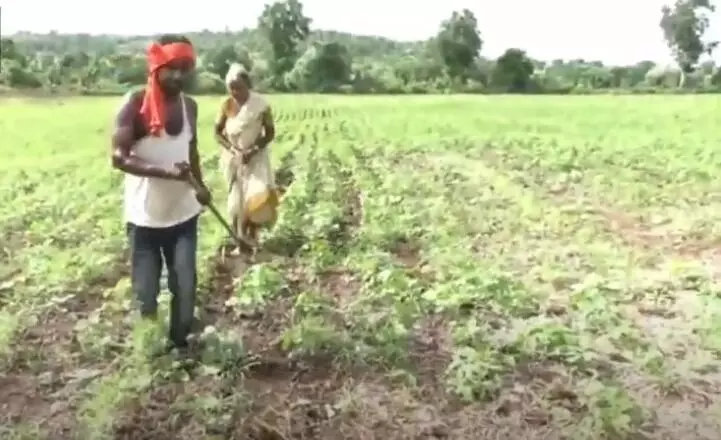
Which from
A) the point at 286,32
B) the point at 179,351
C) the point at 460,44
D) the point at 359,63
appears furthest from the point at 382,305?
the point at 460,44

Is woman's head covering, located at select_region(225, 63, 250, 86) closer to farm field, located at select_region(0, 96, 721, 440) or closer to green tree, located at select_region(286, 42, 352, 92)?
farm field, located at select_region(0, 96, 721, 440)

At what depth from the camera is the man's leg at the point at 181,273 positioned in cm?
400

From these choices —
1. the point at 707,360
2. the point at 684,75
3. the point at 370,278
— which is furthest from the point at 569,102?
the point at 707,360

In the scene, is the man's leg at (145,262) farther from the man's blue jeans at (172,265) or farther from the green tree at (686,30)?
the green tree at (686,30)

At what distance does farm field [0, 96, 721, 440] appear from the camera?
3.71 m

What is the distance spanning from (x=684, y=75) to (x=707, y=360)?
2510mm

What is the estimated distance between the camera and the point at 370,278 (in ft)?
17.5

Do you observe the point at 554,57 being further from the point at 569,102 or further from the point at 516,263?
the point at 569,102

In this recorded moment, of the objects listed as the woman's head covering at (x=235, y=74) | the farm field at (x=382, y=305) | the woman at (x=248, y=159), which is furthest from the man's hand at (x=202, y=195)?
the woman at (x=248, y=159)

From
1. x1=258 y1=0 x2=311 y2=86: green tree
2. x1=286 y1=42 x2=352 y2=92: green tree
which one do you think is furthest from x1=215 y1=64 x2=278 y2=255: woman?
x1=286 y1=42 x2=352 y2=92: green tree

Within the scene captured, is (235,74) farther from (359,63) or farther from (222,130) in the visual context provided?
(359,63)

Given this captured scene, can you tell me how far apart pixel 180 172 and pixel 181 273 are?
0.41 meters

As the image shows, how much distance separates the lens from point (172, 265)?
13.3 feet

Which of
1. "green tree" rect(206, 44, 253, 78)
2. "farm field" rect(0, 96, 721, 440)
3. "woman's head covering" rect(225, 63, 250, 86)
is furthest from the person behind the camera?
"woman's head covering" rect(225, 63, 250, 86)
